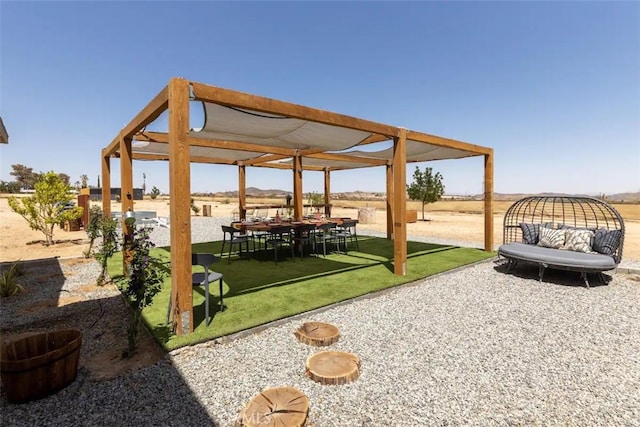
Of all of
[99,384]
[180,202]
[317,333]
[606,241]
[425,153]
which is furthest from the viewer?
[425,153]

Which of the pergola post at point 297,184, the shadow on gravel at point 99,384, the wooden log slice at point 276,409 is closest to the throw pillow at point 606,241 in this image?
the wooden log slice at point 276,409

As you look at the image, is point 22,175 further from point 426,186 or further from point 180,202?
point 180,202

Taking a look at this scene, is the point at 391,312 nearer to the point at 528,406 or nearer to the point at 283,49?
the point at 528,406

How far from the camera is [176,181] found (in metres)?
2.93

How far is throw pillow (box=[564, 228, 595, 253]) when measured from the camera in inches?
218

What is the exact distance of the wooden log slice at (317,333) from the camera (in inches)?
116

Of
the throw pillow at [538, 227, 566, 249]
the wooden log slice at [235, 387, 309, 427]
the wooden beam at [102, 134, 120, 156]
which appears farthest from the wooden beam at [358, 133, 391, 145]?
the wooden log slice at [235, 387, 309, 427]

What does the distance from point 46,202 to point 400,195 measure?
9.65 m

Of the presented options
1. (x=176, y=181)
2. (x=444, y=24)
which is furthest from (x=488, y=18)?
(x=176, y=181)

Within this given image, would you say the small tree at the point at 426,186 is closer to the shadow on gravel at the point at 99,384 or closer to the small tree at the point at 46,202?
the small tree at the point at 46,202

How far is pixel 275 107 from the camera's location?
→ 3670mm

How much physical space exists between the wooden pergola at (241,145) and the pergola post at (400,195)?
0.06 ft

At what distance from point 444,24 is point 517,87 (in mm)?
5360

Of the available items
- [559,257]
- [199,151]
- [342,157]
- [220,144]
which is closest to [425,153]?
[342,157]
